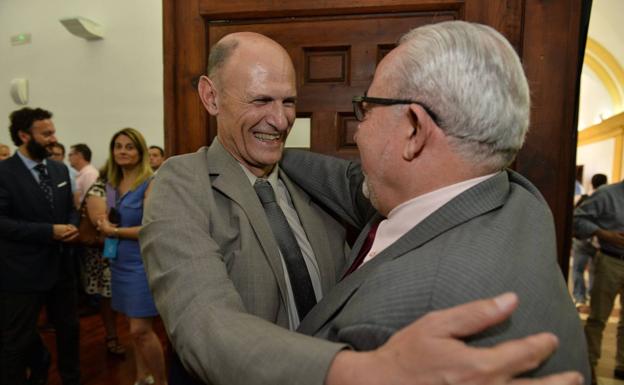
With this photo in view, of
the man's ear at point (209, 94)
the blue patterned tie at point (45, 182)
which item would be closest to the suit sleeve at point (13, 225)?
the blue patterned tie at point (45, 182)

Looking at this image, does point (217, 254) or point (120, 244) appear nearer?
point (217, 254)

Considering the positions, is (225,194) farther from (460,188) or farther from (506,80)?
(506,80)

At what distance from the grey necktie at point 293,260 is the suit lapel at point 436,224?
0.95 feet

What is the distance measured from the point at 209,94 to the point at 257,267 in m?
0.59

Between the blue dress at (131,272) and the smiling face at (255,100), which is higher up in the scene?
the smiling face at (255,100)

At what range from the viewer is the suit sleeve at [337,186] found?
1.33 m

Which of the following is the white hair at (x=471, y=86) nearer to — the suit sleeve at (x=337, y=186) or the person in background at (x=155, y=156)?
the suit sleeve at (x=337, y=186)

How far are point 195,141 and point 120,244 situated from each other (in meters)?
1.47

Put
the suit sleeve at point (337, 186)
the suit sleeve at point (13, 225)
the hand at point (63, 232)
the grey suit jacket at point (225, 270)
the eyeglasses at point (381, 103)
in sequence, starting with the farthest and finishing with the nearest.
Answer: the hand at point (63, 232), the suit sleeve at point (13, 225), the suit sleeve at point (337, 186), the eyeglasses at point (381, 103), the grey suit jacket at point (225, 270)

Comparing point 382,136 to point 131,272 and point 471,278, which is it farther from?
point 131,272

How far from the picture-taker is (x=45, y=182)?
2.67 m

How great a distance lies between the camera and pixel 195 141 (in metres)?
1.67

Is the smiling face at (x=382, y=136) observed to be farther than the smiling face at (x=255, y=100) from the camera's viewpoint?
No

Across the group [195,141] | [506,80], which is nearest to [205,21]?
[195,141]
